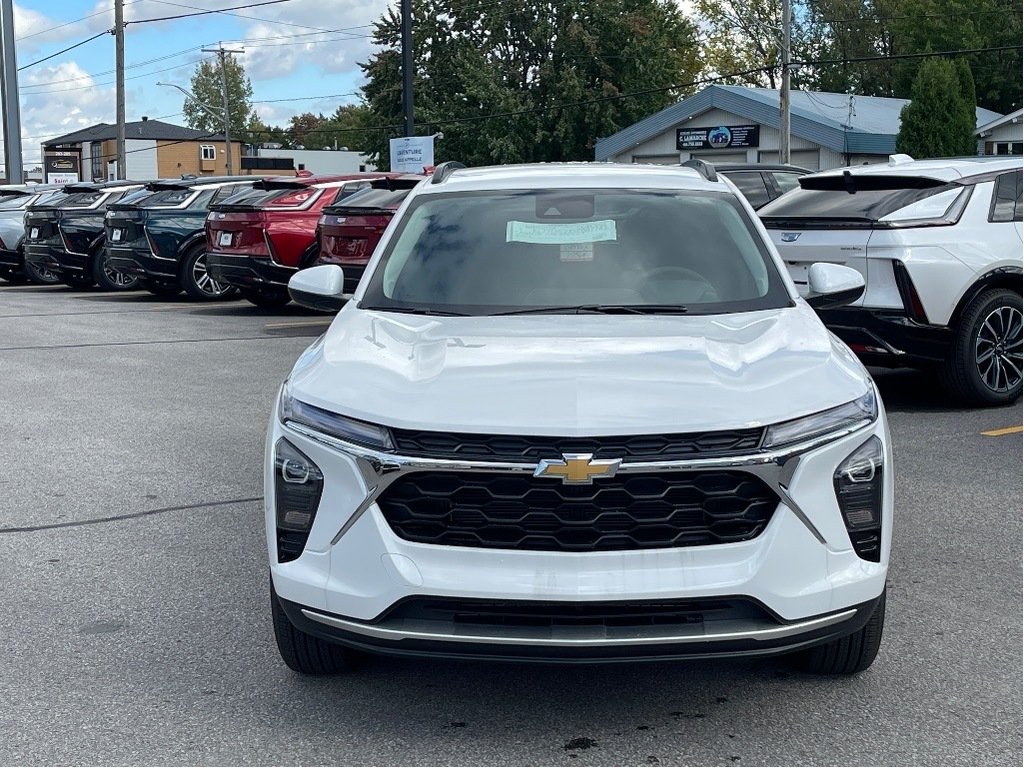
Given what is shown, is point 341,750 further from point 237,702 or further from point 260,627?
point 260,627

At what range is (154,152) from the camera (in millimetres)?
114938

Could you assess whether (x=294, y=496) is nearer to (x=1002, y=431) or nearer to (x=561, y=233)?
(x=561, y=233)

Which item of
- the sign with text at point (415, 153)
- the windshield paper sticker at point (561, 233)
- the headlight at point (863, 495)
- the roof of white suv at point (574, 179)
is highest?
the sign with text at point (415, 153)

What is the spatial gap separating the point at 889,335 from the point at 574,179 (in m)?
3.64

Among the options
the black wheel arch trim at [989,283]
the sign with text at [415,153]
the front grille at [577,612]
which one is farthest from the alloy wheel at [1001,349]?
the sign with text at [415,153]

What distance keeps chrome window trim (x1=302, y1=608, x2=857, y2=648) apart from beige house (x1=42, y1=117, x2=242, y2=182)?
112 metres

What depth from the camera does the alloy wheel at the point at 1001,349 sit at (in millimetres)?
8664

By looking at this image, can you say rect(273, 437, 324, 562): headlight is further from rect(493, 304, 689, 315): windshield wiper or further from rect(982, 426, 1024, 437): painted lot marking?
rect(982, 426, 1024, 437): painted lot marking

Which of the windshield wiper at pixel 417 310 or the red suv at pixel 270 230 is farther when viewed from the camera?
the red suv at pixel 270 230

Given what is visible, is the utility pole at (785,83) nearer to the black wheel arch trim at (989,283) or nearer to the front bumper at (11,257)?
the front bumper at (11,257)

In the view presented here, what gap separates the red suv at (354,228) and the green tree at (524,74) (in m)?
43.0

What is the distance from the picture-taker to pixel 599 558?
340cm

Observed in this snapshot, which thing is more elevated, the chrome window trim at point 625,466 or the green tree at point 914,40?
the green tree at point 914,40

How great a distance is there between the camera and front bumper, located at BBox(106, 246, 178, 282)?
1831 cm
